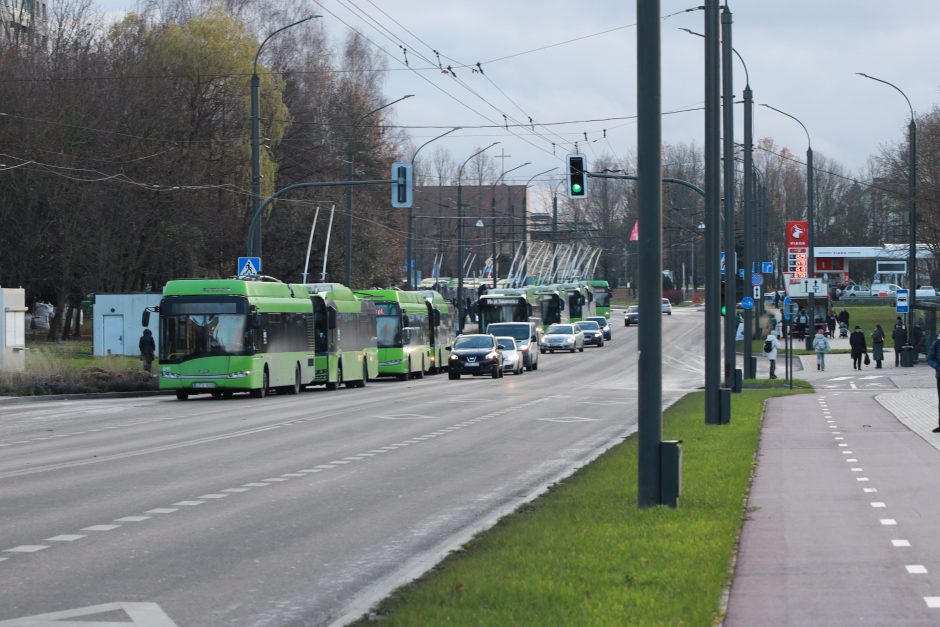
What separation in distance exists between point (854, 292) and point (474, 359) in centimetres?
8048

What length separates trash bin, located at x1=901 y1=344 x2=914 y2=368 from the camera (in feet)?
187

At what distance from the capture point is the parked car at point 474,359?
53719 mm

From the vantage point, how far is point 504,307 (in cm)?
7350

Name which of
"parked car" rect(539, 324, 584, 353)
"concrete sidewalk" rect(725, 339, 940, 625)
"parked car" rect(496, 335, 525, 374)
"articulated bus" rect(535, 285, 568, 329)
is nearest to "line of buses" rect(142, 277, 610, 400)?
"parked car" rect(496, 335, 525, 374)

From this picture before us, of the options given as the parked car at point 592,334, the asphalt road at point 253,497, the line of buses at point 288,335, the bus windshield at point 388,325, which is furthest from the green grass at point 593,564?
the parked car at point 592,334

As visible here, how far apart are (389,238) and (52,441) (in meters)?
53.9

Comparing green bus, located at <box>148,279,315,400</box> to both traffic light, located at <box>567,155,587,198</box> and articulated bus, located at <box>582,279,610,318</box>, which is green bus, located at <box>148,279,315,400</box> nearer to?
traffic light, located at <box>567,155,587,198</box>

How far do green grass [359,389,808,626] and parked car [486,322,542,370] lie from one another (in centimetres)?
4405

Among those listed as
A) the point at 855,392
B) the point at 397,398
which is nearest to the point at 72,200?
the point at 397,398

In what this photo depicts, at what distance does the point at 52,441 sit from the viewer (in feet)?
77.9

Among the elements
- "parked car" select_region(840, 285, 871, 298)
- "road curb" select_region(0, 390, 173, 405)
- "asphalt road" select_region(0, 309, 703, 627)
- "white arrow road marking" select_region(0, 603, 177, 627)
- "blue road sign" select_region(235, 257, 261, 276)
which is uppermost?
"blue road sign" select_region(235, 257, 261, 276)

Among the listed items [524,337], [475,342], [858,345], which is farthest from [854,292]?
[475,342]

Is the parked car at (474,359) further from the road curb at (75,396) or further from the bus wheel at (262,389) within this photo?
the bus wheel at (262,389)

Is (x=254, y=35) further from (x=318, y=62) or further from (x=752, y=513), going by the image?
(x=752, y=513)
